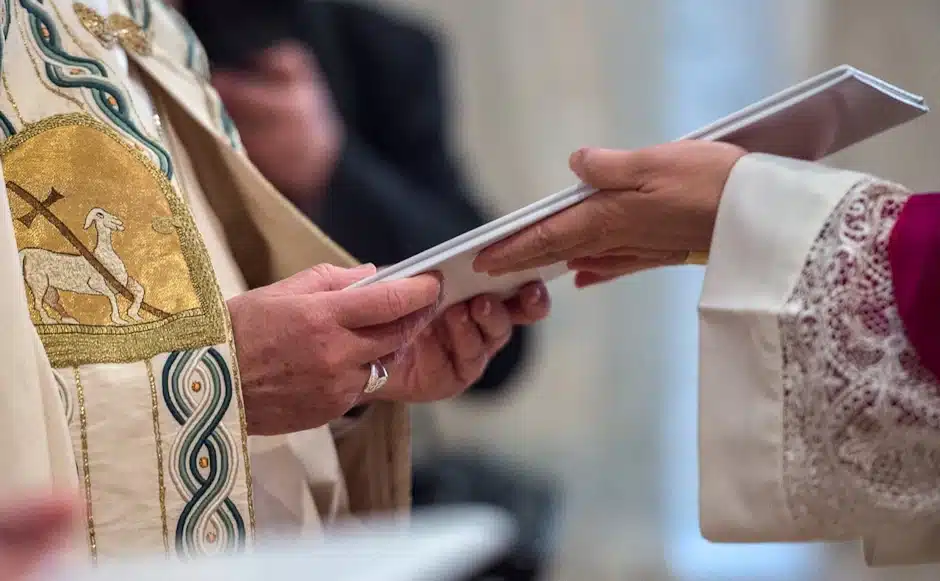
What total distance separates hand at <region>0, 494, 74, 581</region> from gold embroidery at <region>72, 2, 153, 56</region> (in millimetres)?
802

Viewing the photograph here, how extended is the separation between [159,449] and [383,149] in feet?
4.41

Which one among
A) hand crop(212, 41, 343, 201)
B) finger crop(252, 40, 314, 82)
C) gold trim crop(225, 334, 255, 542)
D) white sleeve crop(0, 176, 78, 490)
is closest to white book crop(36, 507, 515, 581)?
white sleeve crop(0, 176, 78, 490)

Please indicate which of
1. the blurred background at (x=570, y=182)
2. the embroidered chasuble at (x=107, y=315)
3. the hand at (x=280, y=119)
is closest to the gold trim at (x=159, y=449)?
the embroidered chasuble at (x=107, y=315)

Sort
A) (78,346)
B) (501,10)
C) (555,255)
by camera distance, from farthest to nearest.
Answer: (501,10)
(555,255)
(78,346)

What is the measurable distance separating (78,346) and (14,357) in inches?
4.1

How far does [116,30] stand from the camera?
1.09m

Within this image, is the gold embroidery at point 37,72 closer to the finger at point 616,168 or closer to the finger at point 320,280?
the finger at point 320,280

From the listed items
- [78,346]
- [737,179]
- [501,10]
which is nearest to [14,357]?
[78,346]

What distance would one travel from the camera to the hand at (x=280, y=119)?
5.51 ft

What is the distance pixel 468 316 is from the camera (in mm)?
1153

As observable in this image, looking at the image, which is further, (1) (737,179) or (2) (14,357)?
(1) (737,179)

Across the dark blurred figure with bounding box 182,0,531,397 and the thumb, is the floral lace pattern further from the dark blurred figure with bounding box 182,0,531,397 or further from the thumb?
the dark blurred figure with bounding box 182,0,531,397

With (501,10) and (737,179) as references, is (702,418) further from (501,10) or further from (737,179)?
(501,10)

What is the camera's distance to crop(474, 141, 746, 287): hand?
929 millimetres
